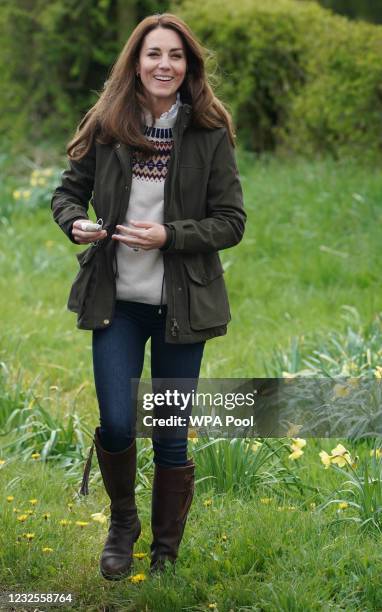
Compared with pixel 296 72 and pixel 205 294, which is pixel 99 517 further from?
pixel 296 72

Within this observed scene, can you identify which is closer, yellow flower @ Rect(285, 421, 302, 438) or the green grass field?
the green grass field

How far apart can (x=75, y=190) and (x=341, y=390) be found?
161 centimetres

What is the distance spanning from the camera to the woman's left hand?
3258 mm

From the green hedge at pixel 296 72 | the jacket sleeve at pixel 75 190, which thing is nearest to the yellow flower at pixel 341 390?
the jacket sleeve at pixel 75 190

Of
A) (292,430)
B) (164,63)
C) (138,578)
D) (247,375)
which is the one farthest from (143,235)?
(247,375)

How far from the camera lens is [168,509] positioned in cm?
357

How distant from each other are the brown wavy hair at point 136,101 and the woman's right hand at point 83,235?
0.95ft

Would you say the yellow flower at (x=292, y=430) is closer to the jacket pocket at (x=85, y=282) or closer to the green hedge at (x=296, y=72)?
the jacket pocket at (x=85, y=282)

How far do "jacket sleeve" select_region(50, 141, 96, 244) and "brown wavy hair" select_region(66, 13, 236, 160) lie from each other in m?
0.04

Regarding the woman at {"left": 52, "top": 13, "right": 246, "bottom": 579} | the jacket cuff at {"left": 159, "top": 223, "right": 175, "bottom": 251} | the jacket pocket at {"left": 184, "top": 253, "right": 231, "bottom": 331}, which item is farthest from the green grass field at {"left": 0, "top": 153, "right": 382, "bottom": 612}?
the jacket cuff at {"left": 159, "top": 223, "right": 175, "bottom": 251}

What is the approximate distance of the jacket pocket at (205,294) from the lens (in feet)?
11.1

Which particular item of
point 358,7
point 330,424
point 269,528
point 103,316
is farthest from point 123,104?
point 358,7

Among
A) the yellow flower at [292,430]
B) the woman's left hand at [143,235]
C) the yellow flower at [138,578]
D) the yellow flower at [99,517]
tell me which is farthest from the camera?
the yellow flower at [292,430]

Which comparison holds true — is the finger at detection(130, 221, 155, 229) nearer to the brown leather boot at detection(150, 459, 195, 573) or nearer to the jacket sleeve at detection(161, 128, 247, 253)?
the jacket sleeve at detection(161, 128, 247, 253)
